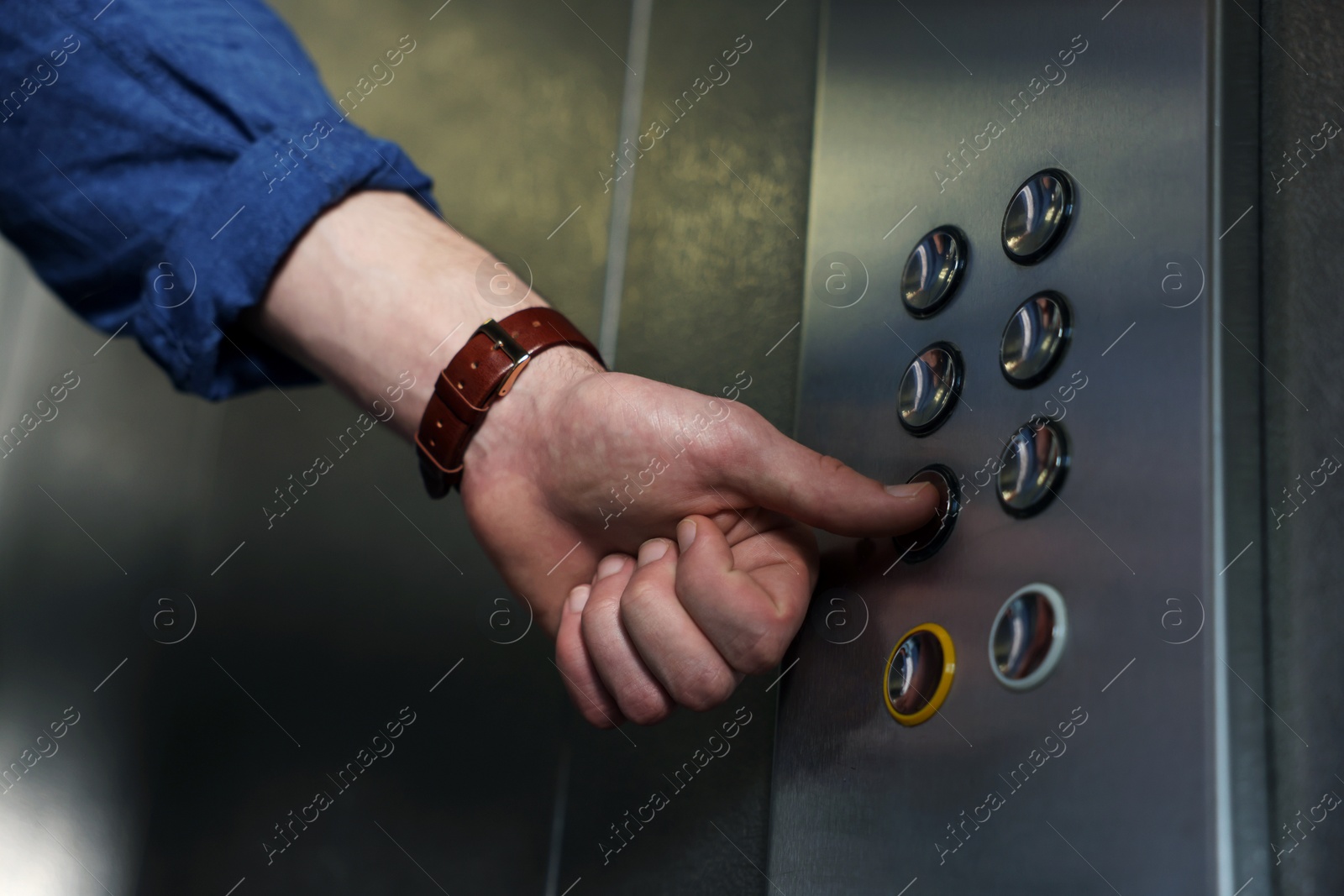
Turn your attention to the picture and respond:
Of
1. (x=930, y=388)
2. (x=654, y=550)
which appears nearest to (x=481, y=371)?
(x=654, y=550)

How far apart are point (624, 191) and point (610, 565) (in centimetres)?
47

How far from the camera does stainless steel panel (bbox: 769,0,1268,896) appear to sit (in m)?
0.28

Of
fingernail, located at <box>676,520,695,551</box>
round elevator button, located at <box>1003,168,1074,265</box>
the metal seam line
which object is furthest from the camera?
the metal seam line

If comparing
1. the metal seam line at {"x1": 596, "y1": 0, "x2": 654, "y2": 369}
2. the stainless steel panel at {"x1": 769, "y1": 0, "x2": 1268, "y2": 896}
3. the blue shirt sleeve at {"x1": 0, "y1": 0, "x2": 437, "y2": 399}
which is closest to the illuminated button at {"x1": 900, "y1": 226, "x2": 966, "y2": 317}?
the stainless steel panel at {"x1": 769, "y1": 0, "x2": 1268, "y2": 896}

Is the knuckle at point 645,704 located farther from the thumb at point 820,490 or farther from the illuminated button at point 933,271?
the illuminated button at point 933,271

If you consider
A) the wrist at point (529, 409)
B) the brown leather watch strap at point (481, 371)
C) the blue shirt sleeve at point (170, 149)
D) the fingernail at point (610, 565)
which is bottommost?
the fingernail at point (610, 565)

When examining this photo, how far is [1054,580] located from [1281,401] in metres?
0.09

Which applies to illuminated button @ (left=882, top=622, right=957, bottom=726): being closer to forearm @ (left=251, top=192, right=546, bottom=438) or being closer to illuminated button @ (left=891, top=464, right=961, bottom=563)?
illuminated button @ (left=891, top=464, right=961, bottom=563)

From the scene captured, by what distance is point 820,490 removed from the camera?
0.43 meters

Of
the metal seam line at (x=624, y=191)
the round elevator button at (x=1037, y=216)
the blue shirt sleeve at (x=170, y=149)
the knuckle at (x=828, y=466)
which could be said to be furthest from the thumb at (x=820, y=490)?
the metal seam line at (x=624, y=191)

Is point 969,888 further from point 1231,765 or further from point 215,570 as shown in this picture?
point 215,570

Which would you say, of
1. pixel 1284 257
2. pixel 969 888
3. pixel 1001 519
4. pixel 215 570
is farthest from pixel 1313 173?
pixel 215 570

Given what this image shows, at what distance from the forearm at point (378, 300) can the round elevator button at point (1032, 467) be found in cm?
30

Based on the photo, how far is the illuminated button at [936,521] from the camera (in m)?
0.39
